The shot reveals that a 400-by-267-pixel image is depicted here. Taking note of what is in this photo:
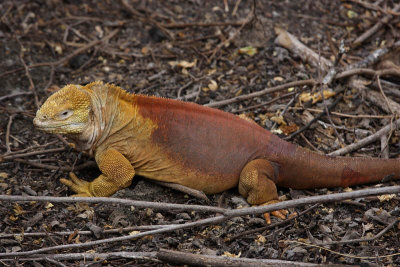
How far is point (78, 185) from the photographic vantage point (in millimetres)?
5980

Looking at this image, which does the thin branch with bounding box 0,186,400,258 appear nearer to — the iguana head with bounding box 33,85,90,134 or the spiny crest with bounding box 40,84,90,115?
the iguana head with bounding box 33,85,90,134

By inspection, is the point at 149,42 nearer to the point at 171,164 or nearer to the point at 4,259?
the point at 171,164

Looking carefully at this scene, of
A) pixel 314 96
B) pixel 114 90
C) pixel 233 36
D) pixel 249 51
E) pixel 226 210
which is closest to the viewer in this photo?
pixel 226 210

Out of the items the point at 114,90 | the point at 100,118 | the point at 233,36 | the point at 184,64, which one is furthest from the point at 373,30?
the point at 100,118

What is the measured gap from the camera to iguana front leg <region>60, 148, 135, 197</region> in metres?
5.78

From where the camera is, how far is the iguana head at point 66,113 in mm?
5512

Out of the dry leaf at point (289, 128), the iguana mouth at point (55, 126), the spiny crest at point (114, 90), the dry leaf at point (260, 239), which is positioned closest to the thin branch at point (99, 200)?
the dry leaf at point (260, 239)

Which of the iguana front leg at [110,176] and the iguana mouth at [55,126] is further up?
the iguana mouth at [55,126]

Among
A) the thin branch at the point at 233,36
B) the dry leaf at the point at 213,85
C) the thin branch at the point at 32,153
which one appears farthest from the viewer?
the thin branch at the point at 233,36

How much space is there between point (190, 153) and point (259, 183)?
847 mm

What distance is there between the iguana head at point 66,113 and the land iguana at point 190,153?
89 mm

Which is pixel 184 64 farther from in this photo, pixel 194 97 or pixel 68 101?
pixel 68 101

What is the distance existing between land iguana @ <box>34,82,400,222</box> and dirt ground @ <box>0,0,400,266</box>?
215mm

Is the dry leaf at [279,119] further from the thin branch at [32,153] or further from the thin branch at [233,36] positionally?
the thin branch at [32,153]
